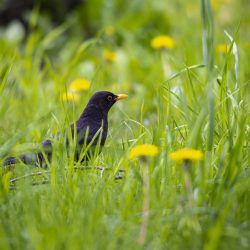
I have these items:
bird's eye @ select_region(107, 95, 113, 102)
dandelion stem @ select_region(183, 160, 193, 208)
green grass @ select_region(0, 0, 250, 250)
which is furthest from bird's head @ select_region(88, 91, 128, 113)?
dandelion stem @ select_region(183, 160, 193, 208)

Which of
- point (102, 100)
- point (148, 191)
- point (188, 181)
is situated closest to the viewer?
point (188, 181)

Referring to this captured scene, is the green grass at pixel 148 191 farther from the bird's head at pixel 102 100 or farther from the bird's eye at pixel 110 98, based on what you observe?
the bird's eye at pixel 110 98

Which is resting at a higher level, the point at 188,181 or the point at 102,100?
the point at 102,100

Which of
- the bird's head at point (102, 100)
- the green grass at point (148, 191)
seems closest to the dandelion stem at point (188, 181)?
the green grass at point (148, 191)

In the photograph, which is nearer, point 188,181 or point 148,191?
point 188,181

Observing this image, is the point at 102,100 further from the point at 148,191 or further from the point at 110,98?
the point at 148,191

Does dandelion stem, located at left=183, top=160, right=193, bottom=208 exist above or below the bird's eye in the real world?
below

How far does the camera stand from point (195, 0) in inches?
354

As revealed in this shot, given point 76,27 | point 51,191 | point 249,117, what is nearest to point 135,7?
point 76,27

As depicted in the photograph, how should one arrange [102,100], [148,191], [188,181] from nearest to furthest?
[188,181] → [148,191] → [102,100]

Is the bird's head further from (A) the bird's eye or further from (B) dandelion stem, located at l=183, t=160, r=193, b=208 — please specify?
(B) dandelion stem, located at l=183, t=160, r=193, b=208

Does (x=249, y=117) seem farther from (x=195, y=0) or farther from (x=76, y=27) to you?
(x=195, y=0)

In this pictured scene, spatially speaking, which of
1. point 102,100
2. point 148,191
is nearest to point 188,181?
point 148,191

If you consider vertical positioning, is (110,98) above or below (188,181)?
above
